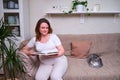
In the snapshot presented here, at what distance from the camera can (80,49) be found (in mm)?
2682

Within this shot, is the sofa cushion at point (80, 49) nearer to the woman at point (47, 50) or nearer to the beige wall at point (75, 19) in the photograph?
the beige wall at point (75, 19)

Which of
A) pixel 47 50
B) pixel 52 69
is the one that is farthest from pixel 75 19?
pixel 52 69

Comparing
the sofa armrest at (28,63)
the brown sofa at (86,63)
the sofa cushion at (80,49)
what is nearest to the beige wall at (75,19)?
the brown sofa at (86,63)

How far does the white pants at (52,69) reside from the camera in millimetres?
1967

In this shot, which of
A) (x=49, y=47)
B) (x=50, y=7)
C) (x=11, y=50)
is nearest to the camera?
(x=11, y=50)

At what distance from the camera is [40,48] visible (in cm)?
213

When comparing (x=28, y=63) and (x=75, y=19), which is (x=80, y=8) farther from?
(x=28, y=63)

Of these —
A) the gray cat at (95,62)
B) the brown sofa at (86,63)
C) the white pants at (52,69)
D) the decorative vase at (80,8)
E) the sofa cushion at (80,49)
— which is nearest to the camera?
the white pants at (52,69)

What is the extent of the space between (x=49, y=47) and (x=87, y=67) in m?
0.65

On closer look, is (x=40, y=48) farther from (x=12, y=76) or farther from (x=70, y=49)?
(x=70, y=49)

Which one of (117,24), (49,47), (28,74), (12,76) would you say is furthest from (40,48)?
(117,24)

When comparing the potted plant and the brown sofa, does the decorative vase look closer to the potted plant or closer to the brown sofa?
the potted plant

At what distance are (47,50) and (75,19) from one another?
1.14 m

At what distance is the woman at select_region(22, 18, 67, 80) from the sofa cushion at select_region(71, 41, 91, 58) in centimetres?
56
